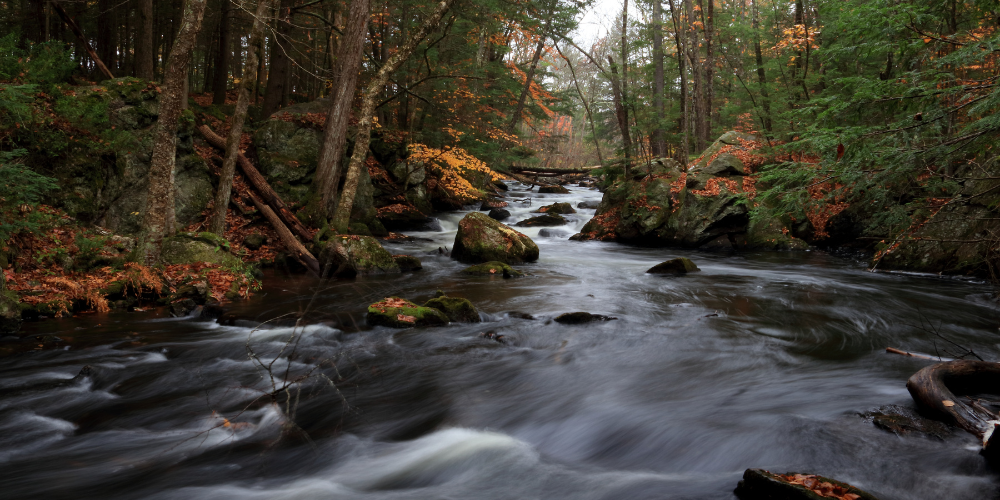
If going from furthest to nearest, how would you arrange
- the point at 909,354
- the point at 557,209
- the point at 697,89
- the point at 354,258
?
1. the point at 557,209
2. the point at 697,89
3. the point at 354,258
4. the point at 909,354

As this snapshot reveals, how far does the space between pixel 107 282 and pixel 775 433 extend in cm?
874

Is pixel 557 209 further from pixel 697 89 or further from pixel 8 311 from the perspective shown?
pixel 8 311

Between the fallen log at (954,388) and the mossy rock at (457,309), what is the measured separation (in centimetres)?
513

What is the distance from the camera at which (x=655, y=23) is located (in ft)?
70.5

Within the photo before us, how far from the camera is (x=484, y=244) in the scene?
40.9ft

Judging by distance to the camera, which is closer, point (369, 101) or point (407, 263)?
point (369, 101)

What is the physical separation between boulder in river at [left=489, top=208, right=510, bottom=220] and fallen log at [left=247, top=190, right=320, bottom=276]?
9.10m

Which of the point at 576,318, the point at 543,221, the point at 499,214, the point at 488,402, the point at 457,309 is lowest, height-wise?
the point at 488,402

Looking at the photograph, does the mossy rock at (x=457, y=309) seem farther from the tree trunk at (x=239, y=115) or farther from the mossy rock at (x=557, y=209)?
the mossy rock at (x=557, y=209)

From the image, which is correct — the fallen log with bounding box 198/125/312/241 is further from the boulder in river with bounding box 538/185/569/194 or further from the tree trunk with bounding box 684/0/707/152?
the boulder in river with bounding box 538/185/569/194

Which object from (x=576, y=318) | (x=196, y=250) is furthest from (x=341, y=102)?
(x=576, y=318)

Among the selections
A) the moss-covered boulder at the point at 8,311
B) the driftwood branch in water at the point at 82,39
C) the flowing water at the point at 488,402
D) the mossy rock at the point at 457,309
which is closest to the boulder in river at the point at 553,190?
the flowing water at the point at 488,402

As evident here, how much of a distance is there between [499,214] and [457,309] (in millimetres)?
12141

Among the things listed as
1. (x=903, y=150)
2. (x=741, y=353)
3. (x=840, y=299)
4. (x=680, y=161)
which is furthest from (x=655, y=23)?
(x=741, y=353)
